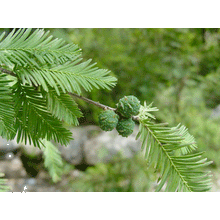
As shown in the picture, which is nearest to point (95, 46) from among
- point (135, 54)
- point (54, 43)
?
point (135, 54)

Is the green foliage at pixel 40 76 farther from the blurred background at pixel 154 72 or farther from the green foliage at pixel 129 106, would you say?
the blurred background at pixel 154 72

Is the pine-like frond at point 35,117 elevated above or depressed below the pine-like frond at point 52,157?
above

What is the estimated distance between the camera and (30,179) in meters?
3.05

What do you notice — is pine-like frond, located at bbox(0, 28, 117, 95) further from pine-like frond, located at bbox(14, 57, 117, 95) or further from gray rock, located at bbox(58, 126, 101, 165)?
gray rock, located at bbox(58, 126, 101, 165)

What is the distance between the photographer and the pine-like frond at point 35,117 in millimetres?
502

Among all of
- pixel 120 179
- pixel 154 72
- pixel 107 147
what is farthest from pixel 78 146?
pixel 154 72

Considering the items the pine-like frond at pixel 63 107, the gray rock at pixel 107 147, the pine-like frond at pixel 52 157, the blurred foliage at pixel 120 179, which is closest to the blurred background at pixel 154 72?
the blurred foliage at pixel 120 179

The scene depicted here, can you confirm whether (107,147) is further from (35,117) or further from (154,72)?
(35,117)

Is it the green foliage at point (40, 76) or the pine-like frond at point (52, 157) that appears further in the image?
the pine-like frond at point (52, 157)

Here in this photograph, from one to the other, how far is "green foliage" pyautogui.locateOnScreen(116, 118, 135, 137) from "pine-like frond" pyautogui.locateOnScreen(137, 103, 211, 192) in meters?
0.03

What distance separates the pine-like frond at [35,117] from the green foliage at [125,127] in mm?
139

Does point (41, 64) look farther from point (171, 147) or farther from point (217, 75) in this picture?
point (217, 75)

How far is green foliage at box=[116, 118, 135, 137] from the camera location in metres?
0.51

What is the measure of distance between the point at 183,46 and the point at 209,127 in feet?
4.17
